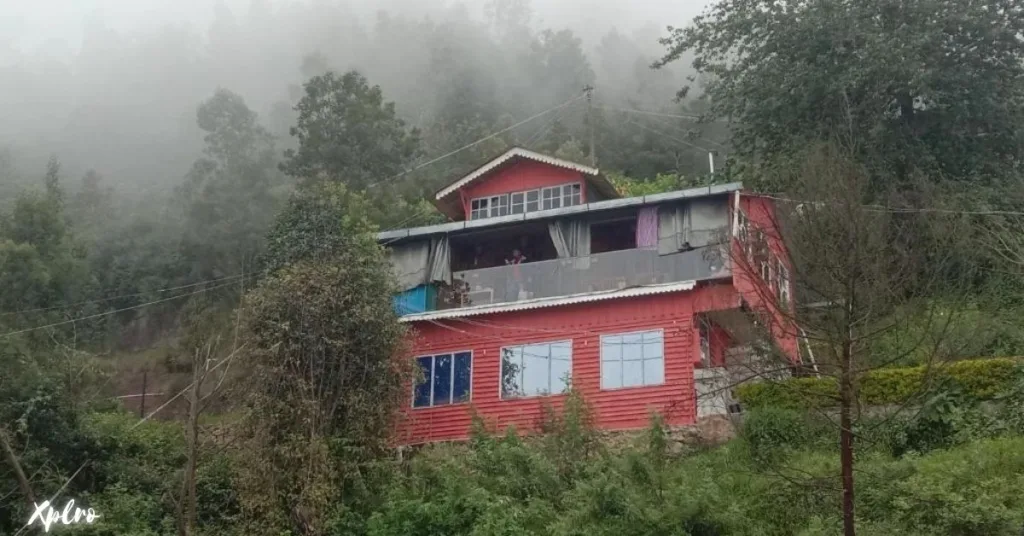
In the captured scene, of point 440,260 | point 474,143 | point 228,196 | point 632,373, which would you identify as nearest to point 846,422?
point 632,373

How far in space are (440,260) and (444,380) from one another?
3.20m

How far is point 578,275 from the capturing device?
25.5 meters

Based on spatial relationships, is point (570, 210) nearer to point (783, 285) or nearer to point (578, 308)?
point (578, 308)

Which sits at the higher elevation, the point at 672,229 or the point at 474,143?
the point at 474,143

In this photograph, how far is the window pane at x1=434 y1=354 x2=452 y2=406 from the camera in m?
25.4

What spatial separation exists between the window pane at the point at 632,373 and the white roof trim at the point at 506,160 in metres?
5.92

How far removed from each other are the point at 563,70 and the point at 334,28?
32680 mm

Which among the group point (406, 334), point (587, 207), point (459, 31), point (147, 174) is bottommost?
point (406, 334)

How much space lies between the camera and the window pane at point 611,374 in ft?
78.4

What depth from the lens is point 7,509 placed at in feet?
74.9

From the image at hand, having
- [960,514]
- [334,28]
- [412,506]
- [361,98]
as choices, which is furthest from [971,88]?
[334,28]

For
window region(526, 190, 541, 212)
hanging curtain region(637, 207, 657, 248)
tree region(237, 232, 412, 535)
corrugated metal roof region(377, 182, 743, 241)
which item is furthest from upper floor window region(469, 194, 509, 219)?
tree region(237, 232, 412, 535)

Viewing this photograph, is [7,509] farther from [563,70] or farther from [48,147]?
[48,147]

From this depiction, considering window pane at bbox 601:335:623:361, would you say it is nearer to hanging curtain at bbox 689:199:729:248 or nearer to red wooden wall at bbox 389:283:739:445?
red wooden wall at bbox 389:283:739:445
